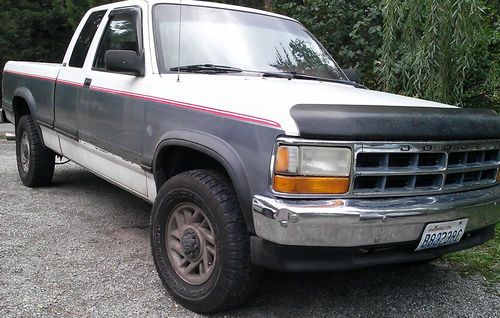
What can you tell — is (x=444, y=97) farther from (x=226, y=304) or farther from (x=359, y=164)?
(x=226, y=304)

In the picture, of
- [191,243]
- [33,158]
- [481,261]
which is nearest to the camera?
[191,243]

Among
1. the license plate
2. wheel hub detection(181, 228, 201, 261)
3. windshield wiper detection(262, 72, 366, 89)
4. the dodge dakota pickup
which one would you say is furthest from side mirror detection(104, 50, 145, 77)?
the license plate

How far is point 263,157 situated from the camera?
247cm

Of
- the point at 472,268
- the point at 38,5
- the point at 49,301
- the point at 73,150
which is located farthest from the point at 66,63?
the point at 38,5

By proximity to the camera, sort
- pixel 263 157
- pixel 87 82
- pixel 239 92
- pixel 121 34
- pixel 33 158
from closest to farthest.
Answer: pixel 263 157 < pixel 239 92 < pixel 121 34 < pixel 87 82 < pixel 33 158

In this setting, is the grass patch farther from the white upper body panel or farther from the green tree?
the green tree

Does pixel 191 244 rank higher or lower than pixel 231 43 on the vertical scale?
lower

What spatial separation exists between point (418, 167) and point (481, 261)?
172 cm

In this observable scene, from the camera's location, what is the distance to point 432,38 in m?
5.19

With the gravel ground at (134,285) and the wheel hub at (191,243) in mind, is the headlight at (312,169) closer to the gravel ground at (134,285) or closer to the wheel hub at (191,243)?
the wheel hub at (191,243)

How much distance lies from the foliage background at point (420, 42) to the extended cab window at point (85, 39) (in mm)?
3155

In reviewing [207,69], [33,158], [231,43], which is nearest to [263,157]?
[207,69]

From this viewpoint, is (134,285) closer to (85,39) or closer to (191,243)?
(191,243)

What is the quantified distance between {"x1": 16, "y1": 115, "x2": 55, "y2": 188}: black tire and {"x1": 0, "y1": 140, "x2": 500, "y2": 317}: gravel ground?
1.10 meters
